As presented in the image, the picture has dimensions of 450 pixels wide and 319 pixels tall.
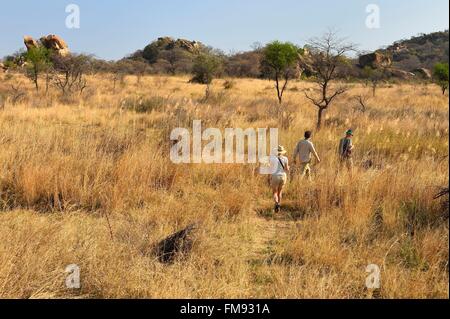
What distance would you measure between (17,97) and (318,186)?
14.9m

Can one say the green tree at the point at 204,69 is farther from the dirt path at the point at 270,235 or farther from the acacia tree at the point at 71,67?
the dirt path at the point at 270,235

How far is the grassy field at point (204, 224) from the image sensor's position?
3581mm

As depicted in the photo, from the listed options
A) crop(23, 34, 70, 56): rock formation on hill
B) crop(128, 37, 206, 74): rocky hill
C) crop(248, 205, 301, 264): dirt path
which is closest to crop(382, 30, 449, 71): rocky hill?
crop(128, 37, 206, 74): rocky hill

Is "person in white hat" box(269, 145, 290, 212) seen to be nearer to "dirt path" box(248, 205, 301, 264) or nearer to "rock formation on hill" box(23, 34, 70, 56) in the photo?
"dirt path" box(248, 205, 301, 264)

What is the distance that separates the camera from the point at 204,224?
16.4ft

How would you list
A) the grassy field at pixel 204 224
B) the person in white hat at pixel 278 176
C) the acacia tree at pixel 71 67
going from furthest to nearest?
the acacia tree at pixel 71 67 → the person in white hat at pixel 278 176 → the grassy field at pixel 204 224

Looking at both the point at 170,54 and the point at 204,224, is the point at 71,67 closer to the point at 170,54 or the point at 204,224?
the point at 204,224

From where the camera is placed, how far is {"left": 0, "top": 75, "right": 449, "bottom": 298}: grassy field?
141 inches

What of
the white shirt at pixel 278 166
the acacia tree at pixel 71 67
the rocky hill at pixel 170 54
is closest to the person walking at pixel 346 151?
the white shirt at pixel 278 166

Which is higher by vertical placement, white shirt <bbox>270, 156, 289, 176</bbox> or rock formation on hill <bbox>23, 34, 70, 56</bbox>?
rock formation on hill <bbox>23, 34, 70, 56</bbox>

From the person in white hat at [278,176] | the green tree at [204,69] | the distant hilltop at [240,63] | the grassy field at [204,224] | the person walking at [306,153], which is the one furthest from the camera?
the distant hilltop at [240,63]

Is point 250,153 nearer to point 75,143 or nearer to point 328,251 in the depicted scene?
point 75,143

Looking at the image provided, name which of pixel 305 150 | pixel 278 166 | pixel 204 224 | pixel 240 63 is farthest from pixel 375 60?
pixel 204 224

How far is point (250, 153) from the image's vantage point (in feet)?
28.3
